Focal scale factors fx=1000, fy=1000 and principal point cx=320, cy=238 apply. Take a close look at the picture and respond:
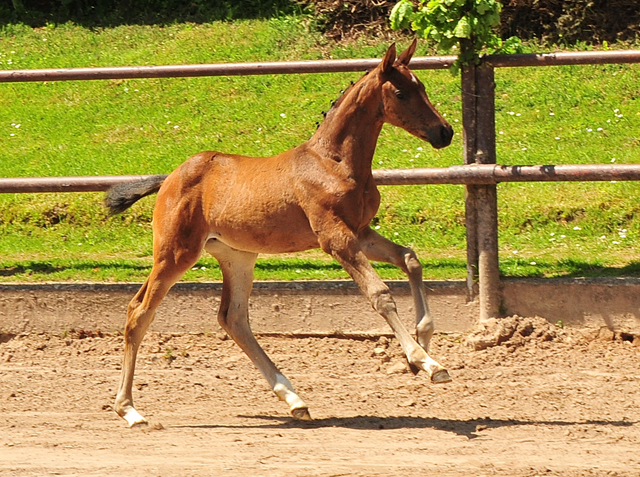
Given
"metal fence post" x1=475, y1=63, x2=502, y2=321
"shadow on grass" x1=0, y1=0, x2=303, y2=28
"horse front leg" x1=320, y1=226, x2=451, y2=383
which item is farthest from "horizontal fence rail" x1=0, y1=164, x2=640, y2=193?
"shadow on grass" x1=0, y1=0, x2=303, y2=28

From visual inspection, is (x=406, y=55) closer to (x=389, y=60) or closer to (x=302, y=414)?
(x=389, y=60)

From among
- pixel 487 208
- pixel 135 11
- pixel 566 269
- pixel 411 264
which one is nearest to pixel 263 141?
pixel 487 208

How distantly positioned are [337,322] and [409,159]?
2.46 m

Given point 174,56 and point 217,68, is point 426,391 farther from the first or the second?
point 174,56

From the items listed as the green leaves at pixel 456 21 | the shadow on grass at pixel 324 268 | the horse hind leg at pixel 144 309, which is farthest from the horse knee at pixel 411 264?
the green leaves at pixel 456 21

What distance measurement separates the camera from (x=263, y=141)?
9648 millimetres

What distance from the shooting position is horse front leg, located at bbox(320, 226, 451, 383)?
498 centimetres

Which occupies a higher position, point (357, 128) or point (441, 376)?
point (357, 128)

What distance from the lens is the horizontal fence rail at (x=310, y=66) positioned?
21.3 ft

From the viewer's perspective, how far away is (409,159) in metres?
8.94

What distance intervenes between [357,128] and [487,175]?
135cm

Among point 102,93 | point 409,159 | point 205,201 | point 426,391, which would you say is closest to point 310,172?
point 205,201

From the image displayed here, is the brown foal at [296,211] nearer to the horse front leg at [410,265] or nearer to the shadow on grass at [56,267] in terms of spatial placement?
the horse front leg at [410,265]

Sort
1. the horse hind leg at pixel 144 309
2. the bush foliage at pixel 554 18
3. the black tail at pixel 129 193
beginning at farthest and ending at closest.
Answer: the bush foliage at pixel 554 18 → the black tail at pixel 129 193 → the horse hind leg at pixel 144 309
